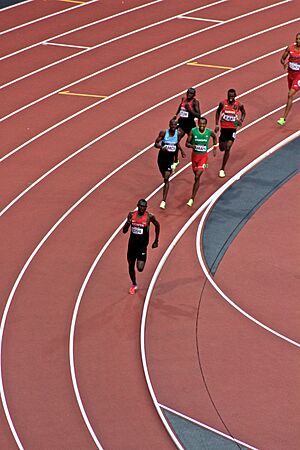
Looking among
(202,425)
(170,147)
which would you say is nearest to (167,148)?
(170,147)

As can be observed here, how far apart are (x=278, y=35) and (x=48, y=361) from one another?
518 inches

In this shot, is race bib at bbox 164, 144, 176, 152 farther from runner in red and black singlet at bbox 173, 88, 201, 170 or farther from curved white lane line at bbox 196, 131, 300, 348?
curved white lane line at bbox 196, 131, 300, 348

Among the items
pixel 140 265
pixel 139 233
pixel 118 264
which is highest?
pixel 139 233

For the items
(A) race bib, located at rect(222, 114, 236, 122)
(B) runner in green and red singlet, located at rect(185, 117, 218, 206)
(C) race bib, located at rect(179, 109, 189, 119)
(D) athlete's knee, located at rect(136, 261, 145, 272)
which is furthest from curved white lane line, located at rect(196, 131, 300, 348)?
(C) race bib, located at rect(179, 109, 189, 119)

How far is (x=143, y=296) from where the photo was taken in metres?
15.1

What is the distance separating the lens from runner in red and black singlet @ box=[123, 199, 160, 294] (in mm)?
14562

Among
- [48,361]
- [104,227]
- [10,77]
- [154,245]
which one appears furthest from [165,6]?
[48,361]

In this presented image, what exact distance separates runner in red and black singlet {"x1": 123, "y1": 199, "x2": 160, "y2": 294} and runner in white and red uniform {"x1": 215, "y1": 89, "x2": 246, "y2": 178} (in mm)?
3565

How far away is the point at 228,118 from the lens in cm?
1772

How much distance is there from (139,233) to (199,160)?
284 centimetres

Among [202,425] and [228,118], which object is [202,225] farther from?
[202,425]

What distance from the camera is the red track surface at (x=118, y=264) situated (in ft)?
41.9

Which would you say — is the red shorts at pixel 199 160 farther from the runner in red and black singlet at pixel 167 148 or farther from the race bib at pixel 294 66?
the race bib at pixel 294 66

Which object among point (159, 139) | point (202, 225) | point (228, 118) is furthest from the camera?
point (228, 118)
